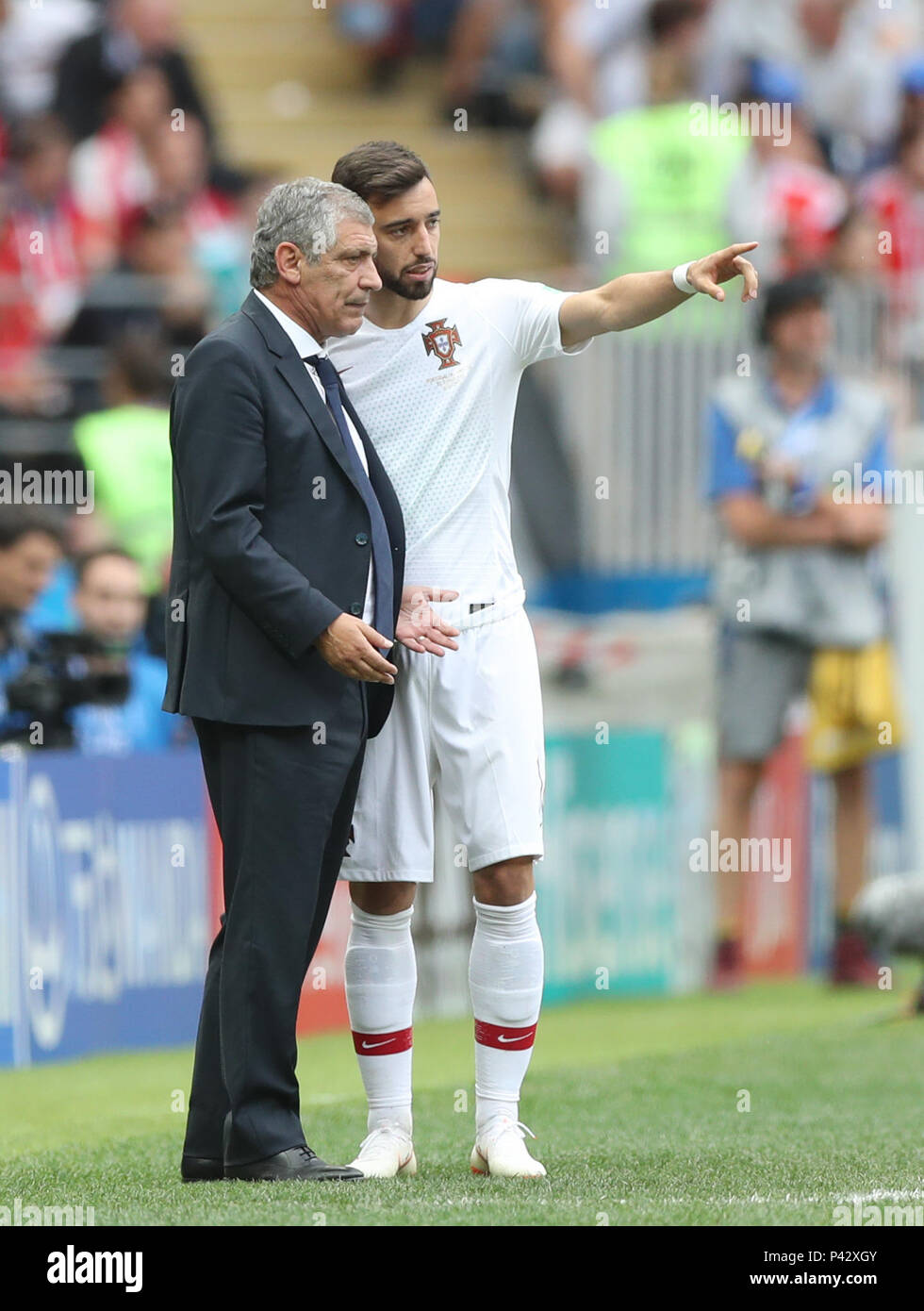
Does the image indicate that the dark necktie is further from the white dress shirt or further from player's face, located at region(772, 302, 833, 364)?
player's face, located at region(772, 302, 833, 364)

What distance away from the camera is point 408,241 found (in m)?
5.70

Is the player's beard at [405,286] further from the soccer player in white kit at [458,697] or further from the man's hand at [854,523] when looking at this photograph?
the man's hand at [854,523]

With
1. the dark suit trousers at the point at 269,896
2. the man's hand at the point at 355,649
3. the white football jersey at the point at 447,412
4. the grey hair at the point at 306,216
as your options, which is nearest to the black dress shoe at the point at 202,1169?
the dark suit trousers at the point at 269,896

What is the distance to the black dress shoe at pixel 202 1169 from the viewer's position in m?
5.60

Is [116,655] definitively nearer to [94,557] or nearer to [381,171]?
[94,557]

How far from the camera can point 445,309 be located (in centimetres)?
587

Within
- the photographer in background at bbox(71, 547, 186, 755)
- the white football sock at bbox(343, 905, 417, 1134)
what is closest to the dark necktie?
the white football sock at bbox(343, 905, 417, 1134)

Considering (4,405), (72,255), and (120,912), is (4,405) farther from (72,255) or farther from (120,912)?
(120,912)

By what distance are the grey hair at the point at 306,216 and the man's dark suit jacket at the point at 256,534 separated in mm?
173

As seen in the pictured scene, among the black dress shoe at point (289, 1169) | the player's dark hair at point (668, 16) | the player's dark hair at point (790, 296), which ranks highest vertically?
the player's dark hair at point (668, 16)

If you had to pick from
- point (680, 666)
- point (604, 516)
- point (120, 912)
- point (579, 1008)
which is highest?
point (604, 516)

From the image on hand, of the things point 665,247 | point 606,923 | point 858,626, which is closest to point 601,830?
point 606,923

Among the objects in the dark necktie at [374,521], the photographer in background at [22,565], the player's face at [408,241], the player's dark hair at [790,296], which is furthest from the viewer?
the player's dark hair at [790,296]

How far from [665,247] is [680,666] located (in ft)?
9.62
